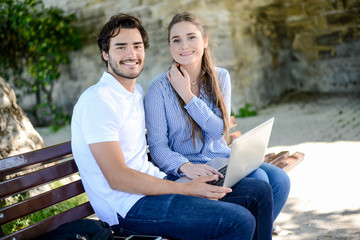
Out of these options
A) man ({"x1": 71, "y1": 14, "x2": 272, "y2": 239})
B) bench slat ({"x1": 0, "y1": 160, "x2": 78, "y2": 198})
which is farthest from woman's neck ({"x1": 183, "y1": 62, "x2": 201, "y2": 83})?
bench slat ({"x1": 0, "y1": 160, "x2": 78, "y2": 198})

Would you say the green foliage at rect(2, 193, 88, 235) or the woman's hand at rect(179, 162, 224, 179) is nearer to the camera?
the woman's hand at rect(179, 162, 224, 179)

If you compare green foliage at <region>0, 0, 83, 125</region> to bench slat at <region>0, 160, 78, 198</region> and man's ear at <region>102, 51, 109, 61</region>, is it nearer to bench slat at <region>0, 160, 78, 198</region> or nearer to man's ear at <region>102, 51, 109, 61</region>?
man's ear at <region>102, 51, 109, 61</region>

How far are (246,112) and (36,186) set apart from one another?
4839 millimetres

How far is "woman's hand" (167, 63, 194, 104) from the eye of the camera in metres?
2.42

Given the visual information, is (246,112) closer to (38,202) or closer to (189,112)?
(189,112)

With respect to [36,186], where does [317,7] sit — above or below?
above

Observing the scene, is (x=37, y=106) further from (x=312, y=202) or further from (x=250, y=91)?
(x=312, y=202)

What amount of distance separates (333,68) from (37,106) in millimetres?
5377

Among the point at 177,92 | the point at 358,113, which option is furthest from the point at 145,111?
the point at 358,113

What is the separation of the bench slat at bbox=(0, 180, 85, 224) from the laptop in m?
0.56

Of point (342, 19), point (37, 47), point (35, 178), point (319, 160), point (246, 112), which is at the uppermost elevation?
point (37, 47)

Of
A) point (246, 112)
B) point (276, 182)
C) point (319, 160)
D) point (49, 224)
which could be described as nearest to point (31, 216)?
point (49, 224)

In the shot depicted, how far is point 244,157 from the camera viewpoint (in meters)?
2.13

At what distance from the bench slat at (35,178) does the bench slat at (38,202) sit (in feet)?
0.21
